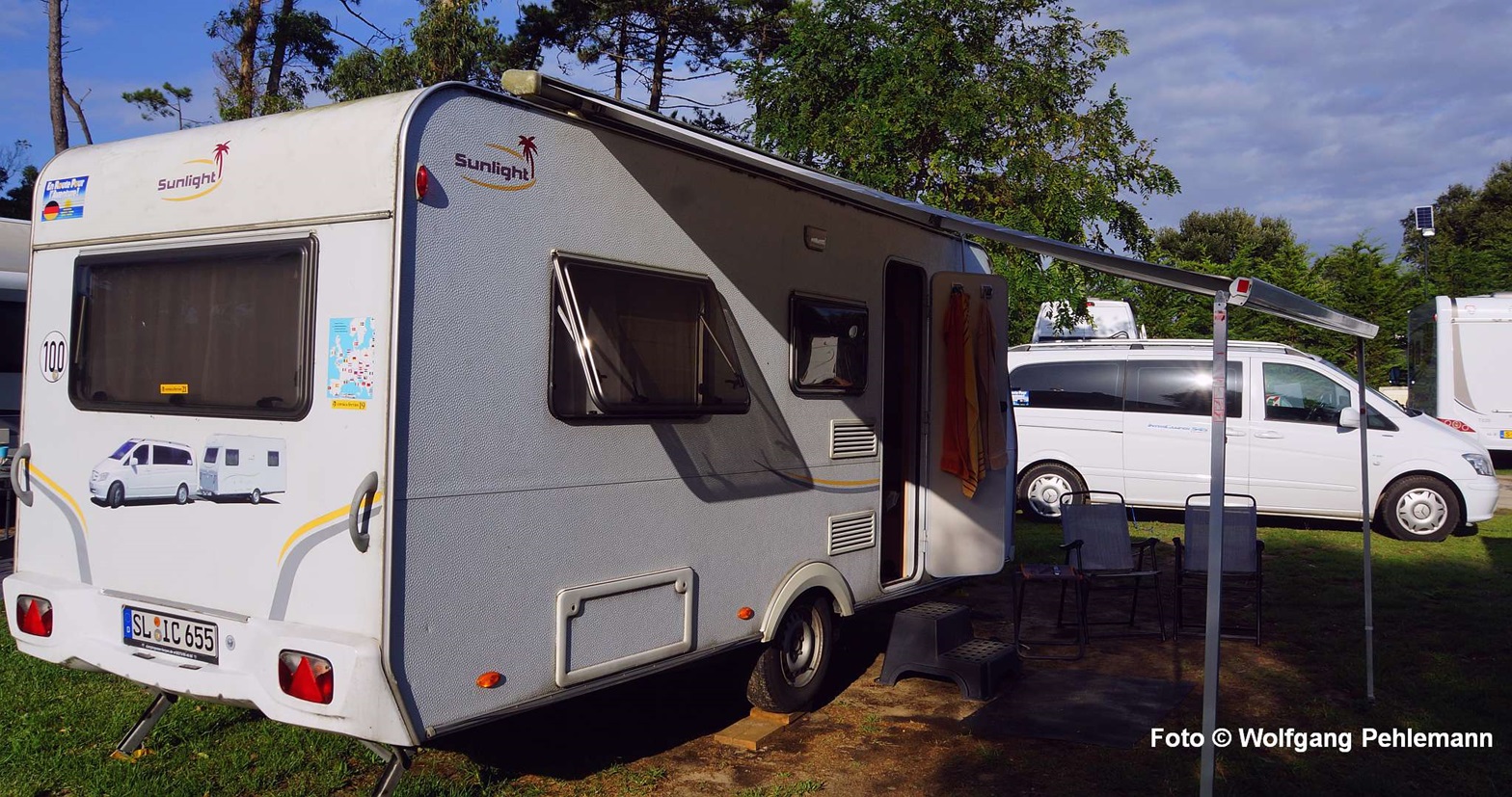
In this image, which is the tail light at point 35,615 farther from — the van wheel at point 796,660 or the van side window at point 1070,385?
the van side window at point 1070,385

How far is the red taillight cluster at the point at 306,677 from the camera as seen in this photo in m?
3.44

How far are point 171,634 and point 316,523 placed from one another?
81 centimetres

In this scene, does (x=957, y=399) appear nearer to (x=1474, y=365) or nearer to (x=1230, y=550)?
(x=1230, y=550)

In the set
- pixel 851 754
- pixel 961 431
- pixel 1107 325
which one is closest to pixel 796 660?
pixel 851 754

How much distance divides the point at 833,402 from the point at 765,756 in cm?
172

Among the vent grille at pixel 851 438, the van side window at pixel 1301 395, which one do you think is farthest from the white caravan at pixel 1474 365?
the vent grille at pixel 851 438

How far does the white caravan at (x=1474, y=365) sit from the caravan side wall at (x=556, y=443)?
14229mm

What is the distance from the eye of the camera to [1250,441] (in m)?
11.1

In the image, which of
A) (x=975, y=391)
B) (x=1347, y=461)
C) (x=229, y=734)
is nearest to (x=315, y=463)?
(x=229, y=734)

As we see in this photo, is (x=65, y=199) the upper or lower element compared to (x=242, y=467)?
upper

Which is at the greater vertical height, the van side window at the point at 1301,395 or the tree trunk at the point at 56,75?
the tree trunk at the point at 56,75

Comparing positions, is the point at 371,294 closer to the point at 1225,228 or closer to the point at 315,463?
the point at 315,463

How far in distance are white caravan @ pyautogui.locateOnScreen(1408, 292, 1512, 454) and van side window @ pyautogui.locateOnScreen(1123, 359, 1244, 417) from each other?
21.9 feet

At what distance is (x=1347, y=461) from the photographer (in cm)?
1087
